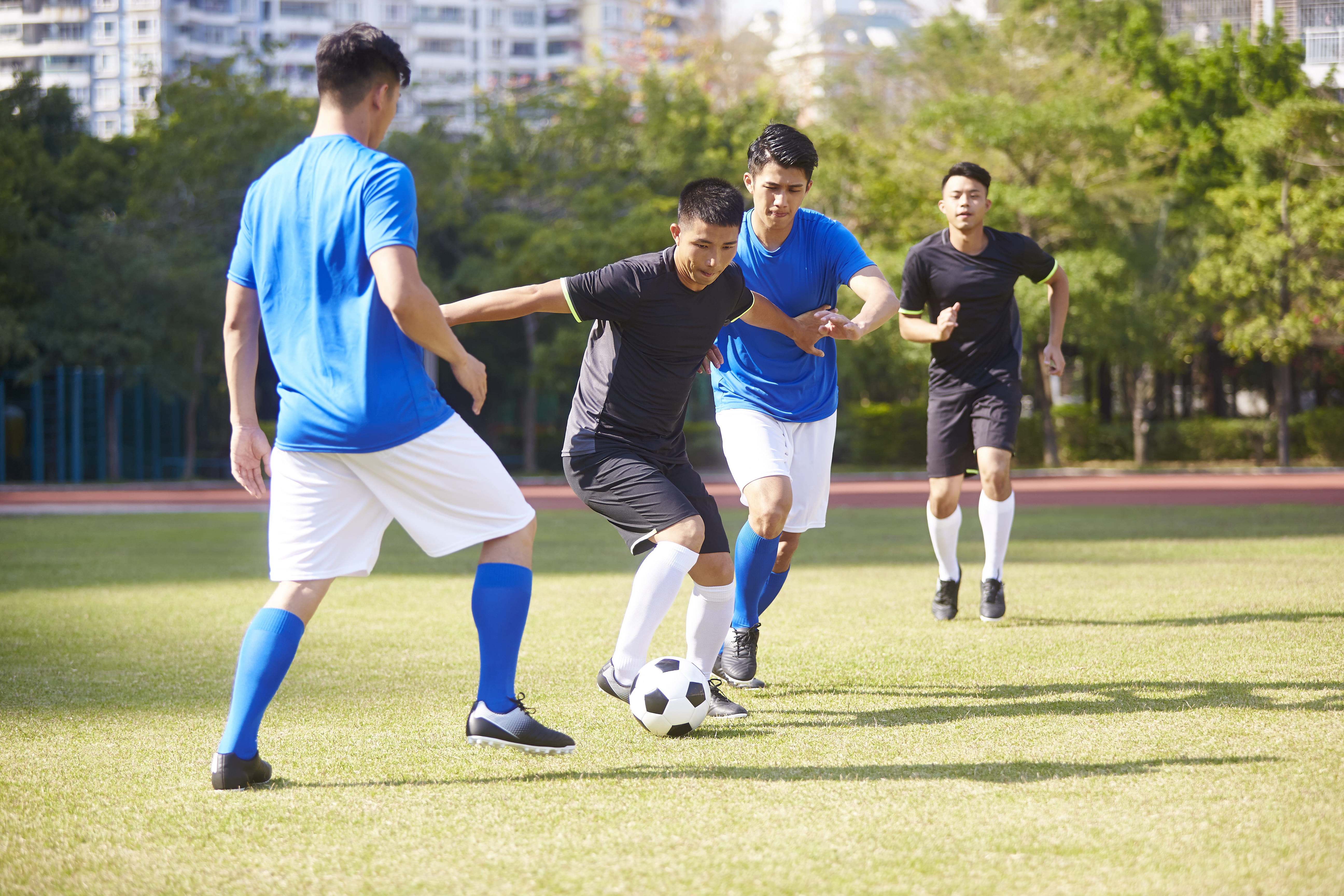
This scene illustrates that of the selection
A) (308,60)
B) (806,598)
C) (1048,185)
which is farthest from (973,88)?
(308,60)

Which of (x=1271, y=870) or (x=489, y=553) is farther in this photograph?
(x=489, y=553)

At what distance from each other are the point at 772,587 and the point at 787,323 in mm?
1335

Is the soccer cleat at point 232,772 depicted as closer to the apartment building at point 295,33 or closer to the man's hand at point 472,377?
the man's hand at point 472,377

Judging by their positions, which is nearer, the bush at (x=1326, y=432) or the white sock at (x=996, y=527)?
the white sock at (x=996, y=527)

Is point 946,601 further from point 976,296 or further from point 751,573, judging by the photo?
point 751,573

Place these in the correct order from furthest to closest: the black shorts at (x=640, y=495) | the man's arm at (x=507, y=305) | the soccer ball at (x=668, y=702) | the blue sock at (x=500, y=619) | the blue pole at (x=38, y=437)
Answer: the blue pole at (x=38, y=437) → the black shorts at (x=640, y=495) → the soccer ball at (x=668, y=702) → the man's arm at (x=507, y=305) → the blue sock at (x=500, y=619)

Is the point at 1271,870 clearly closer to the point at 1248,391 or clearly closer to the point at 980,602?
the point at 980,602

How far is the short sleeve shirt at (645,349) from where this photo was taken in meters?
4.71

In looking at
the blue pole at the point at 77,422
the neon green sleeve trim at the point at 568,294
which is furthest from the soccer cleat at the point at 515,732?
the blue pole at the point at 77,422

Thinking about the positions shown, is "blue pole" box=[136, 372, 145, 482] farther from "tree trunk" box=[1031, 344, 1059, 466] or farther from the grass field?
the grass field

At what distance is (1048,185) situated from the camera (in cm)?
2748

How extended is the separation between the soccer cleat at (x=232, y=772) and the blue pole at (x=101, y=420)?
25.4 meters

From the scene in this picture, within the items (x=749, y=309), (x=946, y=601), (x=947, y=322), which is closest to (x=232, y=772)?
(x=749, y=309)

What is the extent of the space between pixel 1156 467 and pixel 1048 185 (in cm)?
685
